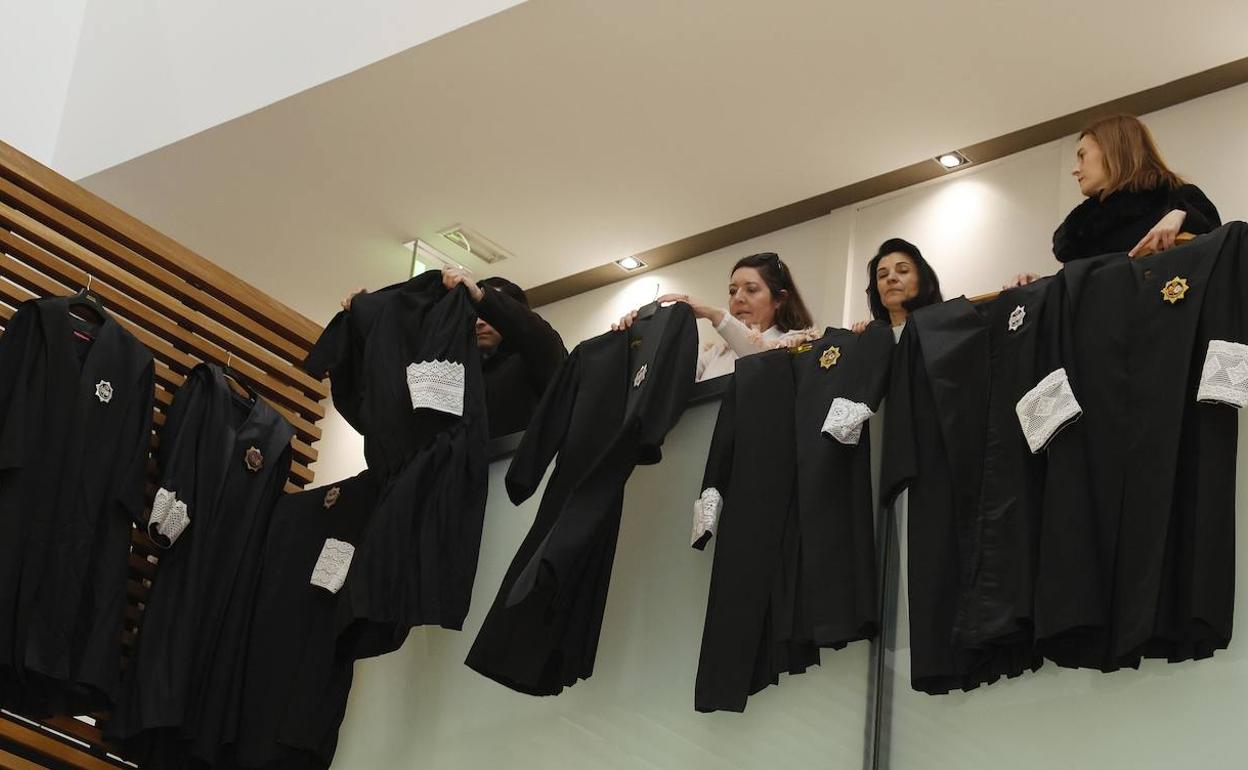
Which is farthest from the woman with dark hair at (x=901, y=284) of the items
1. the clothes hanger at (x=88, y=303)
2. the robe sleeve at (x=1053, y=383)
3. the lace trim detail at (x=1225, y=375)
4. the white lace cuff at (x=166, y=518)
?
the clothes hanger at (x=88, y=303)

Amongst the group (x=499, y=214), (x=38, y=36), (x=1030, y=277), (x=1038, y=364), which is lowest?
(x=1038, y=364)

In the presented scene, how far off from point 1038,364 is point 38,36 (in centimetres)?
601

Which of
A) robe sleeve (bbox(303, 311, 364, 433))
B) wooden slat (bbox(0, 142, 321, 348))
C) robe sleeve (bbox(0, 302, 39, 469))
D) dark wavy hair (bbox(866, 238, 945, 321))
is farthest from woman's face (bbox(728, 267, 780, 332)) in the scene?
robe sleeve (bbox(0, 302, 39, 469))

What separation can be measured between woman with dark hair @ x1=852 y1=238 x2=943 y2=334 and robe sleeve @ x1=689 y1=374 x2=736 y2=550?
1.15 meters

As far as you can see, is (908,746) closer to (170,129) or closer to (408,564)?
(408,564)

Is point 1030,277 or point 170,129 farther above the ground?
point 170,129

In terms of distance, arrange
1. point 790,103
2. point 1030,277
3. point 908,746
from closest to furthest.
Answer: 1. point 908,746
2. point 1030,277
3. point 790,103

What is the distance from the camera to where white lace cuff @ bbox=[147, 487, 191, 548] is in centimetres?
453

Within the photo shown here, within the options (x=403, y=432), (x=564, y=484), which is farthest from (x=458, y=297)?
(x=564, y=484)

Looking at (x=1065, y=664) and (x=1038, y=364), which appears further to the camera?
(x=1038, y=364)

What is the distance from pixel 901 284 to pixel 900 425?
4.69 feet

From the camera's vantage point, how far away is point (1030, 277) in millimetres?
3707

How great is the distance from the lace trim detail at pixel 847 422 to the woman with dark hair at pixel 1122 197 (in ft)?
2.93

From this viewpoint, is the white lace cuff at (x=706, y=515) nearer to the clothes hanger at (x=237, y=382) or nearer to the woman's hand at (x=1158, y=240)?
the woman's hand at (x=1158, y=240)
